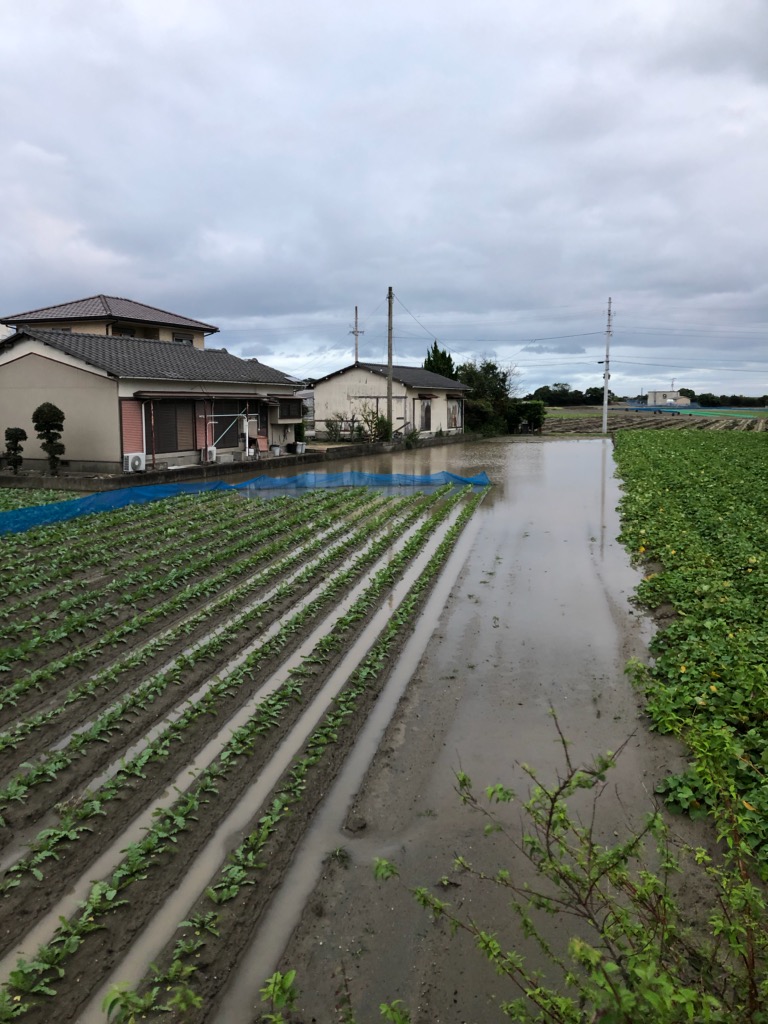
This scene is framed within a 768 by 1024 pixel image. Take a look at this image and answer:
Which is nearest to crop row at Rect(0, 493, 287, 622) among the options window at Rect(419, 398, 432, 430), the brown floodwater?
the brown floodwater

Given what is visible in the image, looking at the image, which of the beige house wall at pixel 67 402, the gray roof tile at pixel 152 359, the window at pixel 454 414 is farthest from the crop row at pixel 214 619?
the window at pixel 454 414

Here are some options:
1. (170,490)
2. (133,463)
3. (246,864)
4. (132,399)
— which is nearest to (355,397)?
(132,399)

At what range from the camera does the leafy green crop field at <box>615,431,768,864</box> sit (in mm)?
4301

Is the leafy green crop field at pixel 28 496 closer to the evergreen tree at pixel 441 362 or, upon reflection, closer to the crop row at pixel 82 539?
the crop row at pixel 82 539

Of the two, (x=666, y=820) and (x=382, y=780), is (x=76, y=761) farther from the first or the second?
(x=666, y=820)

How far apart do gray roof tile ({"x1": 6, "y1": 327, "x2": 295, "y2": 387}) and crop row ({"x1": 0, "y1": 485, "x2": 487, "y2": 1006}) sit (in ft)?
53.5

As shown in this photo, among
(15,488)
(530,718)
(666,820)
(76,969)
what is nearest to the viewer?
(76,969)

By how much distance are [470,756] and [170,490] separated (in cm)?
1410

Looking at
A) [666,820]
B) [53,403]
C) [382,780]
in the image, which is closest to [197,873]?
[382,780]

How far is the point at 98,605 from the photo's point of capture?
9.07 m

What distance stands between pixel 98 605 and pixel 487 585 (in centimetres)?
537

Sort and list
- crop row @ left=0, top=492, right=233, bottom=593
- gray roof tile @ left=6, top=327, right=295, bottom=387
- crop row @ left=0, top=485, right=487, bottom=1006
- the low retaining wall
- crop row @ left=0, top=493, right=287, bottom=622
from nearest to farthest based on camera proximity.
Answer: crop row @ left=0, top=485, right=487, bottom=1006, crop row @ left=0, top=493, right=287, bottom=622, crop row @ left=0, top=492, right=233, bottom=593, the low retaining wall, gray roof tile @ left=6, top=327, right=295, bottom=387

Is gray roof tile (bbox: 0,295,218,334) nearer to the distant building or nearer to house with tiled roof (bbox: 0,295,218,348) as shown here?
house with tiled roof (bbox: 0,295,218,348)

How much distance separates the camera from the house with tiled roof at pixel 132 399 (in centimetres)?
2173
